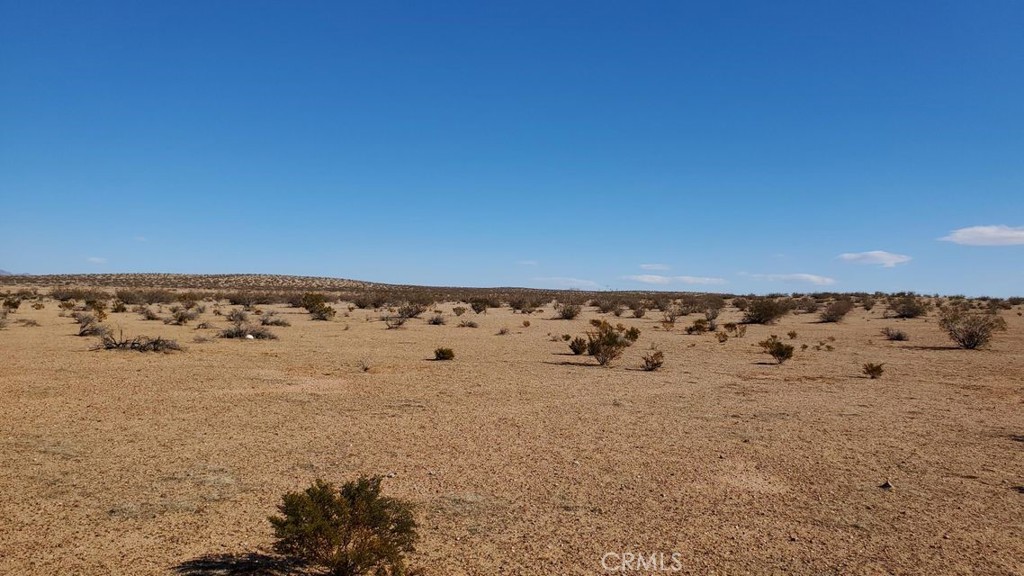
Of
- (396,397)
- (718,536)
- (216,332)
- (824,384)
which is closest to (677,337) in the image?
(824,384)

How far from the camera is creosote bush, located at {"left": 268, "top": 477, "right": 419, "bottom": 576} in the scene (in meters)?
4.74

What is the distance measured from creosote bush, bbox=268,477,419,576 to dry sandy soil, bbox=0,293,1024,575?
1.82 ft

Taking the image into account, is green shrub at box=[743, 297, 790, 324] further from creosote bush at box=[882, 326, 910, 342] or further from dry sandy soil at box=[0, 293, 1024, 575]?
dry sandy soil at box=[0, 293, 1024, 575]

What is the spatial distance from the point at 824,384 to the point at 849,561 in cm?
1088

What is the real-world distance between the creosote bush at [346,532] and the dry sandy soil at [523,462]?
1.82 feet

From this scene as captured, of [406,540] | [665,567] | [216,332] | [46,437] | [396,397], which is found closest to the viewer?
[406,540]

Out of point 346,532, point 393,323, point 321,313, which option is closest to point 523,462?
point 346,532

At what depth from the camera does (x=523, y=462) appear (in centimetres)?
822

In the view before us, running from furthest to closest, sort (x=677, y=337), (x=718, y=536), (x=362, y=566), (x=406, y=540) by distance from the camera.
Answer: (x=677, y=337) < (x=718, y=536) < (x=406, y=540) < (x=362, y=566)

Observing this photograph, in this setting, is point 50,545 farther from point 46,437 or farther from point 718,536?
point 718,536

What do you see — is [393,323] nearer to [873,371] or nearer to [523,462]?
[873,371]

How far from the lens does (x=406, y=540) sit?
16.5 feet

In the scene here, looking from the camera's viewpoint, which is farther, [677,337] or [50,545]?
[677,337]

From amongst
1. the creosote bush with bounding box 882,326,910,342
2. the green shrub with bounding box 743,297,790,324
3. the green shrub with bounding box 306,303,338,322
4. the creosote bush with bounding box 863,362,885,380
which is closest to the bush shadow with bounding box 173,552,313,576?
the creosote bush with bounding box 863,362,885,380
